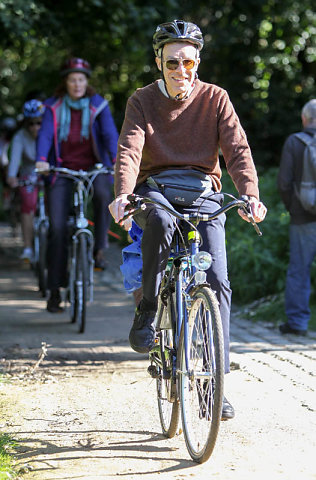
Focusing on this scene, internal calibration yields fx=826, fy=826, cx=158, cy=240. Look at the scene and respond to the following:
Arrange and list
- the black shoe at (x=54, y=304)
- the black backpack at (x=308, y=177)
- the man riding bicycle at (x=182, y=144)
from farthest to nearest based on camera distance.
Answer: the black shoe at (x=54, y=304) < the black backpack at (x=308, y=177) < the man riding bicycle at (x=182, y=144)

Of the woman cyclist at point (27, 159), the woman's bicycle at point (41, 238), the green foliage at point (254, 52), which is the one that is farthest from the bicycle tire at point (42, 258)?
the green foliage at point (254, 52)

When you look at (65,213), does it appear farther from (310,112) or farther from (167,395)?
(167,395)

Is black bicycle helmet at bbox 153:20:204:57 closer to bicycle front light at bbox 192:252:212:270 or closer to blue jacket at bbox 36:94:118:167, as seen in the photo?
bicycle front light at bbox 192:252:212:270

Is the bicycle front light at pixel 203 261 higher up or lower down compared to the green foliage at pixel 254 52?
lower down

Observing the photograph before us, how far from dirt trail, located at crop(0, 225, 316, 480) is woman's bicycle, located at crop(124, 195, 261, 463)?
19cm

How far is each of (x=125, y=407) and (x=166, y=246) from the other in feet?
4.38

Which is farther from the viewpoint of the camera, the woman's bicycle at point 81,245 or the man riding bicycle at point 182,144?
→ the woman's bicycle at point 81,245

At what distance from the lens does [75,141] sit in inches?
304

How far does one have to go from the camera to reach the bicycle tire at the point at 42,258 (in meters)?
9.37

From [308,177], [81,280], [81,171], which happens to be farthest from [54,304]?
[308,177]

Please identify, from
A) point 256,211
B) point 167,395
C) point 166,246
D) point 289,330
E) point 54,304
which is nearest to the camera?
point 256,211

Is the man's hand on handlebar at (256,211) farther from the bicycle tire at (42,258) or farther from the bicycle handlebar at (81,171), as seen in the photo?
the bicycle tire at (42,258)

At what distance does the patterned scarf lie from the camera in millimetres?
7668

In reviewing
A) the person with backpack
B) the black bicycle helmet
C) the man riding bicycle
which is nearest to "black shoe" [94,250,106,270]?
the person with backpack
